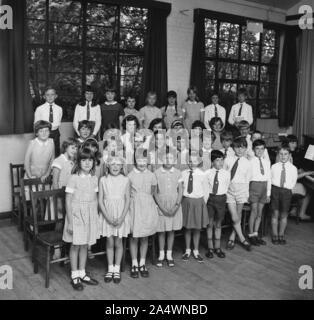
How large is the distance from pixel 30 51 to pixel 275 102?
529 cm

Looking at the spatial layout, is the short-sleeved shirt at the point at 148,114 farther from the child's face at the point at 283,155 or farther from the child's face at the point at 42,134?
the child's face at the point at 283,155

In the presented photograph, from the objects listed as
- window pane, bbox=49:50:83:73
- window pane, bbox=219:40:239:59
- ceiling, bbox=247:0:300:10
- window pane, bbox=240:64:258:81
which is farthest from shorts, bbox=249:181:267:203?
ceiling, bbox=247:0:300:10

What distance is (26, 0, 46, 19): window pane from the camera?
17.0ft

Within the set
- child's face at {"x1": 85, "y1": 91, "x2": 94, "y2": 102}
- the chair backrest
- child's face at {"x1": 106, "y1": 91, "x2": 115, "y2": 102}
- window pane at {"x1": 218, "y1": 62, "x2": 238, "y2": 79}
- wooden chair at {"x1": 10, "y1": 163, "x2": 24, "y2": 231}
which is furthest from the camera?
window pane at {"x1": 218, "y1": 62, "x2": 238, "y2": 79}

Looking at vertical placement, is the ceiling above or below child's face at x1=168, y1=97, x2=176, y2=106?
above

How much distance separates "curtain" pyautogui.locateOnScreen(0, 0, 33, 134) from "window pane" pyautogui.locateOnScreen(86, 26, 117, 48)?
1.01 m

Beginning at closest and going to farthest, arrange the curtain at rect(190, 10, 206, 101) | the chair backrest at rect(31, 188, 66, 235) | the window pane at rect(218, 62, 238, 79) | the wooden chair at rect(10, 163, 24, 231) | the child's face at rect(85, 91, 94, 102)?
the chair backrest at rect(31, 188, 66, 235)
the wooden chair at rect(10, 163, 24, 231)
the child's face at rect(85, 91, 94, 102)
the curtain at rect(190, 10, 206, 101)
the window pane at rect(218, 62, 238, 79)

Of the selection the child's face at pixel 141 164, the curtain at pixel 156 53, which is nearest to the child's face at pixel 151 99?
the curtain at pixel 156 53

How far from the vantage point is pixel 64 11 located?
547 cm

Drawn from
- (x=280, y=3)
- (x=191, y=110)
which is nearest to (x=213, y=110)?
(x=191, y=110)

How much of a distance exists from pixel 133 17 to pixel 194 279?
4.13 m

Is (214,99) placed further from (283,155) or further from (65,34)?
(65,34)

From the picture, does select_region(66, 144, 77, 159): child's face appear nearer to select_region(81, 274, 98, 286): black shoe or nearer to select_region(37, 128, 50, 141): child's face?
select_region(37, 128, 50, 141): child's face
